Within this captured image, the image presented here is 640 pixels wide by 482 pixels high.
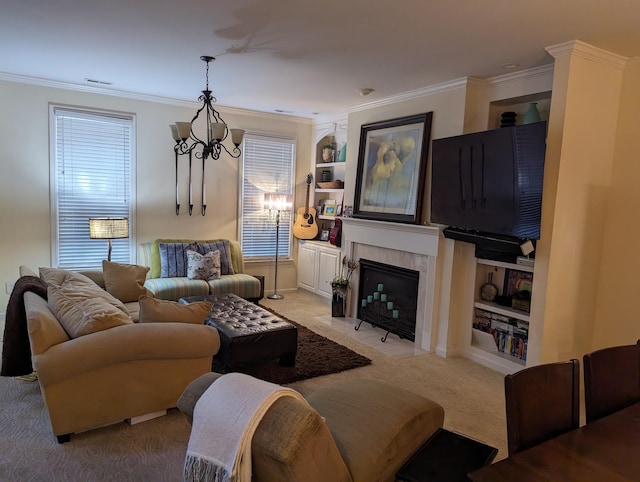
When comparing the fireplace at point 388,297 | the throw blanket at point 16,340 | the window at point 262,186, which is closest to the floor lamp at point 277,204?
the window at point 262,186

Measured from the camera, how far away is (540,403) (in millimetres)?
1616

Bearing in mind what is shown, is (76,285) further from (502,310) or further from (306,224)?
(306,224)

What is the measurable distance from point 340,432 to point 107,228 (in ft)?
12.8

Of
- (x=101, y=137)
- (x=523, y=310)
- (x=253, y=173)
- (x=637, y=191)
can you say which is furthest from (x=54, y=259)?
(x=637, y=191)

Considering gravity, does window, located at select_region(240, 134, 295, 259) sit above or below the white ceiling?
below

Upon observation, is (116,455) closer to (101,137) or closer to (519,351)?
(519,351)

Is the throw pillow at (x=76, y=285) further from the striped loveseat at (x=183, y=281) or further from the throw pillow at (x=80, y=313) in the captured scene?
the striped loveseat at (x=183, y=281)

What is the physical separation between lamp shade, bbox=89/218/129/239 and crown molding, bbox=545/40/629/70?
175 inches

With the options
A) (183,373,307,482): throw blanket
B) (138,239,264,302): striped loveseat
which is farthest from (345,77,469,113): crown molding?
(183,373,307,482): throw blanket

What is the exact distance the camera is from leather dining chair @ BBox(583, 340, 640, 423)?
1.83 metres

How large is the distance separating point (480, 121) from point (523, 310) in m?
1.79

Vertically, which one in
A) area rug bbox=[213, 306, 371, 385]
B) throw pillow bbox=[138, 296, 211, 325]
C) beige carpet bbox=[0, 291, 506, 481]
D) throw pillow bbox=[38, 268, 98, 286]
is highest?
throw pillow bbox=[38, 268, 98, 286]

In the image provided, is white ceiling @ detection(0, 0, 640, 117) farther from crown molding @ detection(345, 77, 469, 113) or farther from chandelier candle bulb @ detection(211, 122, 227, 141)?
chandelier candle bulb @ detection(211, 122, 227, 141)

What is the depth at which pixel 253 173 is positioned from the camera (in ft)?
20.9
